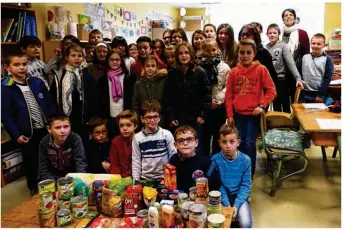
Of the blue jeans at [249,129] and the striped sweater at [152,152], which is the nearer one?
the striped sweater at [152,152]

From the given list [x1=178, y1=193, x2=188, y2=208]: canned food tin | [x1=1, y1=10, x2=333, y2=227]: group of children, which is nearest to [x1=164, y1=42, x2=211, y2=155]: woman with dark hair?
[x1=1, y1=10, x2=333, y2=227]: group of children

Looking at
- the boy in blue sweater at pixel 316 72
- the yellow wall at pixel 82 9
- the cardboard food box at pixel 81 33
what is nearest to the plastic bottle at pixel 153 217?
the boy in blue sweater at pixel 316 72

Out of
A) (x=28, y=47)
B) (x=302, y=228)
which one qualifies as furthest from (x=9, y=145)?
(x=302, y=228)

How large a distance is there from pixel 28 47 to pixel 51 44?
0.66 m

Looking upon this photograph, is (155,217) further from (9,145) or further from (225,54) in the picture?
(9,145)

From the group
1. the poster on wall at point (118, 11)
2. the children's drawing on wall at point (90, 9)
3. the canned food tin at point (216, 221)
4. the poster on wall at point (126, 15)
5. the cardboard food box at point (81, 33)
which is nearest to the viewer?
the canned food tin at point (216, 221)

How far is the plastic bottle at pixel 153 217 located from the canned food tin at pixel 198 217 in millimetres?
129

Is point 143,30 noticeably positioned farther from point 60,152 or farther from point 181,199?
point 181,199

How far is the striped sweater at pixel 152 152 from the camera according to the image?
208cm

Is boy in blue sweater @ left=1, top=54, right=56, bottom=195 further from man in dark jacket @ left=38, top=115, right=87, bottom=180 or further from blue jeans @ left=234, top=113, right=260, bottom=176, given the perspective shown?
blue jeans @ left=234, top=113, right=260, bottom=176

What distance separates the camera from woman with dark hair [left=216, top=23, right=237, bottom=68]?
2.89m

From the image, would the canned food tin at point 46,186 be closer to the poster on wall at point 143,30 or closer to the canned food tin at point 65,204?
the canned food tin at point 65,204

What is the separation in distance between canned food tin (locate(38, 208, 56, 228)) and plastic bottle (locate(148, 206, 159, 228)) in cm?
40

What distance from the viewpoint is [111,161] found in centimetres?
236
